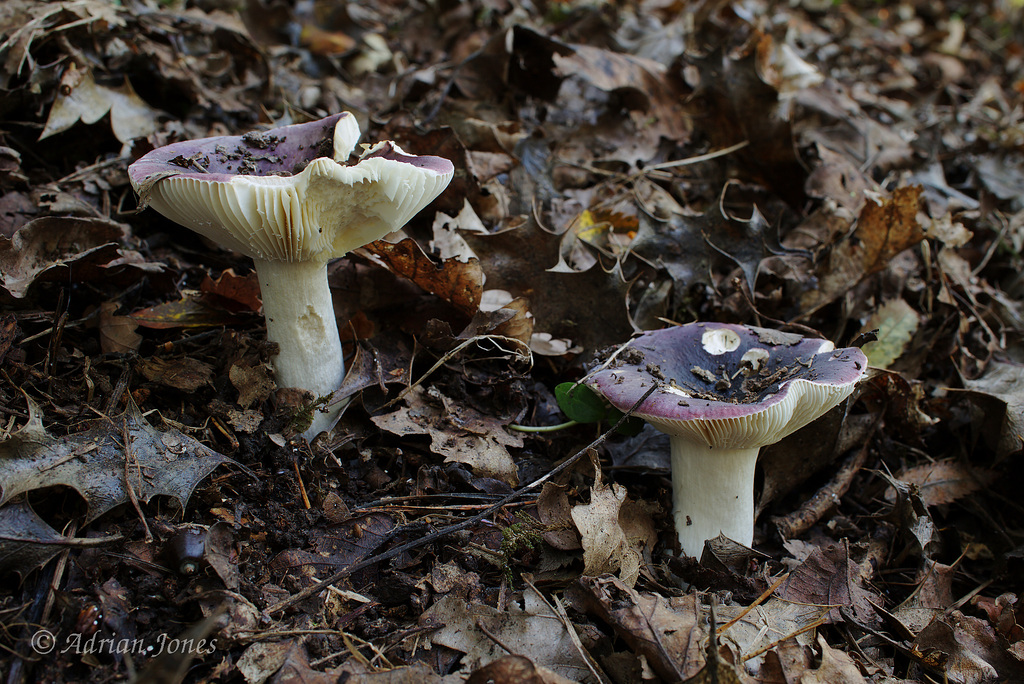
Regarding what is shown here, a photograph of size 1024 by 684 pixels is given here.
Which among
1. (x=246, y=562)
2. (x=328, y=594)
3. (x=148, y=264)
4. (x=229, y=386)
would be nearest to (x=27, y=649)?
(x=246, y=562)

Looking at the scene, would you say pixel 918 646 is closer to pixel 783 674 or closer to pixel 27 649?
pixel 783 674

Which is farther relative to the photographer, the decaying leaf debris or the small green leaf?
Result: the small green leaf

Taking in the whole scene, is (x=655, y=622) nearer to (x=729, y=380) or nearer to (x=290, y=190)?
(x=729, y=380)

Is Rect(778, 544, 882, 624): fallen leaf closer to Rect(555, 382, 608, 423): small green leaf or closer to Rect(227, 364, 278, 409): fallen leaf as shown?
Rect(555, 382, 608, 423): small green leaf

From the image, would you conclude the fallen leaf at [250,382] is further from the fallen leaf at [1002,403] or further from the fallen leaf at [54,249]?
the fallen leaf at [1002,403]

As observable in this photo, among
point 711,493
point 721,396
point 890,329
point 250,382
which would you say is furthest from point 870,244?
point 250,382

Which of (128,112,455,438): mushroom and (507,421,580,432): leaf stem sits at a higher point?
(128,112,455,438): mushroom

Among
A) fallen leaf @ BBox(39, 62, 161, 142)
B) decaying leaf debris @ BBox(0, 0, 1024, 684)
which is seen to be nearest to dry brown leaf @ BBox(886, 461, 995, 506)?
decaying leaf debris @ BBox(0, 0, 1024, 684)

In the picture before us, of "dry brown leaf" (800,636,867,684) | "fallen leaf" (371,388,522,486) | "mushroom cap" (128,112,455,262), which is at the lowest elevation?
"dry brown leaf" (800,636,867,684)
